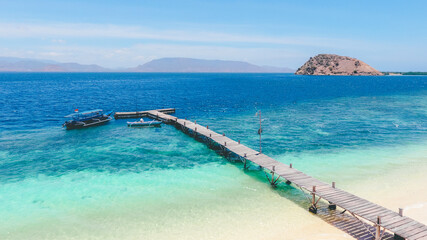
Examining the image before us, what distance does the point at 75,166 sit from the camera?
106ft

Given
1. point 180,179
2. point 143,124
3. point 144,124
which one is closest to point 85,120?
point 143,124

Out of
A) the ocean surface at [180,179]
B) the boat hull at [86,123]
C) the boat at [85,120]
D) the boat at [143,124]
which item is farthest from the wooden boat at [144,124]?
the boat at [85,120]

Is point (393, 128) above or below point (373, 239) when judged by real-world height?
above

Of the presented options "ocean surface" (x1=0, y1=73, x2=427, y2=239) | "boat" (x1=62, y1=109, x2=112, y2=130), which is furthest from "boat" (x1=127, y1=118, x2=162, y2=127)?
"boat" (x1=62, y1=109, x2=112, y2=130)

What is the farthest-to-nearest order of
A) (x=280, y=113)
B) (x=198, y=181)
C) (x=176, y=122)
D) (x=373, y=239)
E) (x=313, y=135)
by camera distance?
(x=280, y=113), (x=176, y=122), (x=313, y=135), (x=198, y=181), (x=373, y=239)

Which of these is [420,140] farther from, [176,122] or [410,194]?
[176,122]

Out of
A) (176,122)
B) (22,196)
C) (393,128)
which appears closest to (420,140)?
(393,128)

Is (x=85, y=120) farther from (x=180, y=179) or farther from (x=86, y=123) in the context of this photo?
(x=180, y=179)

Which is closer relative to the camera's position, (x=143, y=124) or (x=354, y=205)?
(x=354, y=205)

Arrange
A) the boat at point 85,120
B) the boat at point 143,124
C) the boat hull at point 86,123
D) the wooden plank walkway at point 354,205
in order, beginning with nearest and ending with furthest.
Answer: the wooden plank walkway at point 354,205 → the boat hull at point 86,123 → the boat at point 85,120 → the boat at point 143,124

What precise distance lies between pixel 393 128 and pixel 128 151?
48908mm

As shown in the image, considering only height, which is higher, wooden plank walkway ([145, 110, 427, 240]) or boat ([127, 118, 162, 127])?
boat ([127, 118, 162, 127])

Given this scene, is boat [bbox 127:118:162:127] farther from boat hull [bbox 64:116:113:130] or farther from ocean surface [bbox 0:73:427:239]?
boat hull [bbox 64:116:113:130]

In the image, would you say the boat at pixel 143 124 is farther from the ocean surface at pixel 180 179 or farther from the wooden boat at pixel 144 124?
the ocean surface at pixel 180 179
